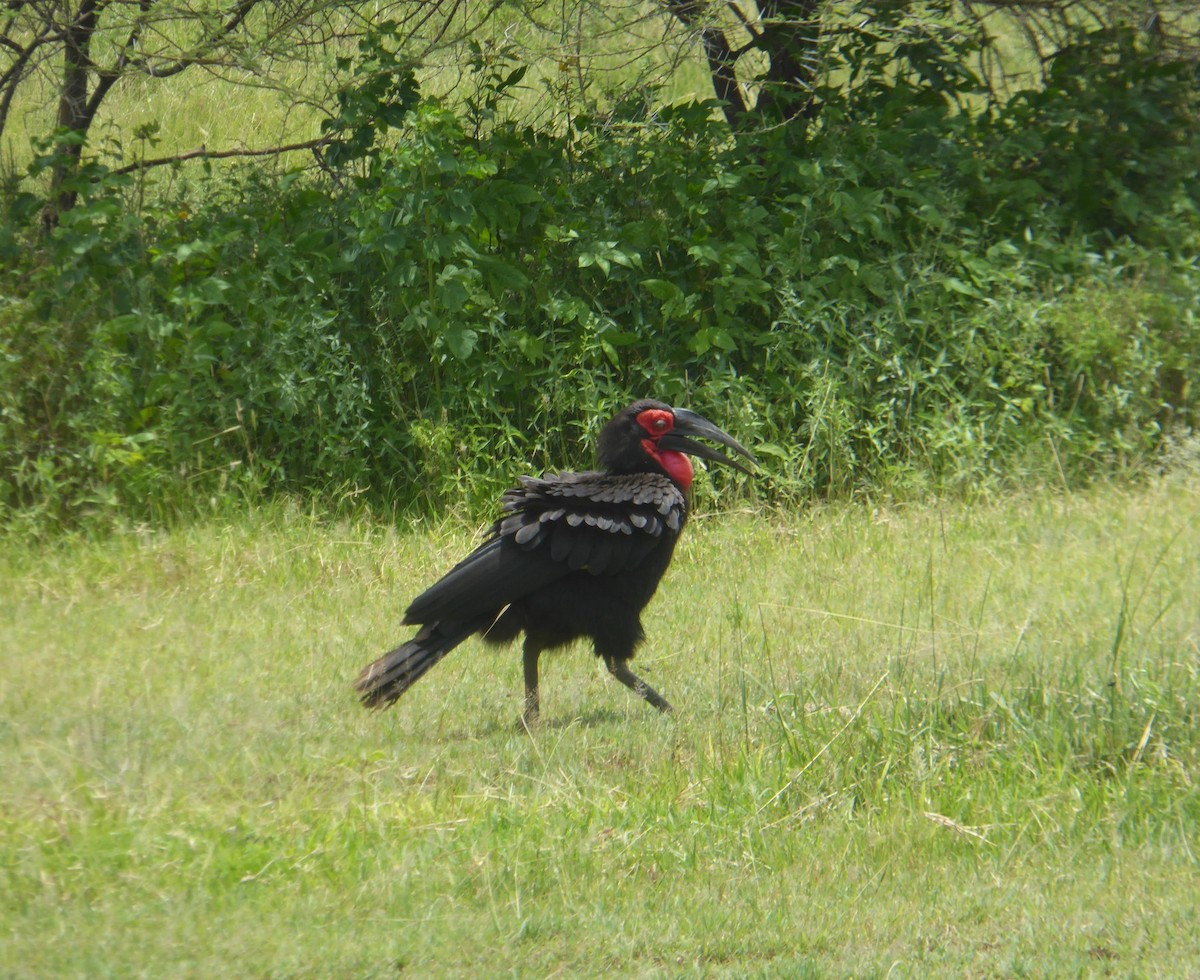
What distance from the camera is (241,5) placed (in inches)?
315

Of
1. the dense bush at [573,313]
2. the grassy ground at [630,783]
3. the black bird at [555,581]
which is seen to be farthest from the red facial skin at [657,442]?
the dense bush at [573,313]

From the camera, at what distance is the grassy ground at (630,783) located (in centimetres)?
350

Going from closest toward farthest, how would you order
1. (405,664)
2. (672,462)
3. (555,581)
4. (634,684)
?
(405,664) < (555,581) < (634,684) < (672,462)

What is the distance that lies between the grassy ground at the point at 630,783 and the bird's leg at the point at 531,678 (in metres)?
0.14

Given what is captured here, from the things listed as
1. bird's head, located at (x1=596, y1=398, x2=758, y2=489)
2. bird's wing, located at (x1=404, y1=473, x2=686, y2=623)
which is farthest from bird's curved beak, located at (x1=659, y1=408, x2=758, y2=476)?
bird's wing, located at (x1=404, y1=473, x2=686, y2=623)

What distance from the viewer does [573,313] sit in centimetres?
754

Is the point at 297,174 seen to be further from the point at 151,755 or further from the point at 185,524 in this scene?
the point at 151,755

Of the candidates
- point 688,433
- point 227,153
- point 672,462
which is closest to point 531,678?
point 672,462

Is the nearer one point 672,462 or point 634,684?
point 634,684

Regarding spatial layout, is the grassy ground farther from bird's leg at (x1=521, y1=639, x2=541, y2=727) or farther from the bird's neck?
the bird's neck

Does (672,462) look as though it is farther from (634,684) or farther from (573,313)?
(573,313)

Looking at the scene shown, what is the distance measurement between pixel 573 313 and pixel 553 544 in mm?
2843

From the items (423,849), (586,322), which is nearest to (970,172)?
(586,322)

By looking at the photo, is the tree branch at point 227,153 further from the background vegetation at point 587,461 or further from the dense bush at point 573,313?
the dense bush at point 573,313
